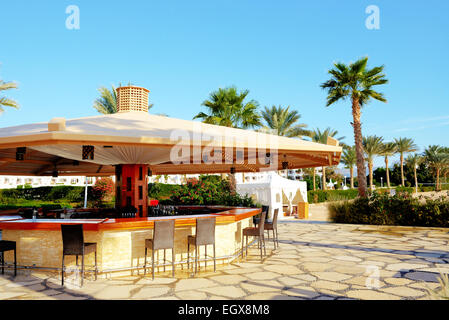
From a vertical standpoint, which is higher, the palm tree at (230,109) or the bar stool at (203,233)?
the palm tree at (230,109)

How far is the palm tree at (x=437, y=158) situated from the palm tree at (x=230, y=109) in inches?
1715

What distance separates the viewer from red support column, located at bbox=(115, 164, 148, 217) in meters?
8.69

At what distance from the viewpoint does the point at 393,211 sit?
552 inches

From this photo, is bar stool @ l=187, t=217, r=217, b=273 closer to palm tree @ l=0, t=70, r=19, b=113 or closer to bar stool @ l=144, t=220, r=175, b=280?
bar stool @ l=144, t=220, r=175, b=280

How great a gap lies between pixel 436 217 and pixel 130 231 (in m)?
12.5

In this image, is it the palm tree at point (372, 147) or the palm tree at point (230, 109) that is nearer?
the palm tree at point (230, 109)

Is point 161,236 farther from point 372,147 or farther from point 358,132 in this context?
point 372,147

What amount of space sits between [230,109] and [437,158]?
150 feet

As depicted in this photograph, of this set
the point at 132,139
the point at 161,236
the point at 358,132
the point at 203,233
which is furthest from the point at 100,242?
the point at 358,132

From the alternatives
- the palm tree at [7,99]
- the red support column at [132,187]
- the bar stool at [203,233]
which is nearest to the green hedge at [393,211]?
the red support column at [132,187]

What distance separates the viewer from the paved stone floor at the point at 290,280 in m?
5.00

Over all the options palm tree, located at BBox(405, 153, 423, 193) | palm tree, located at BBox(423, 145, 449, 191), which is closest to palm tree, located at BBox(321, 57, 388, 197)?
palm tree, located at BBox(423, 145, 449, 191)

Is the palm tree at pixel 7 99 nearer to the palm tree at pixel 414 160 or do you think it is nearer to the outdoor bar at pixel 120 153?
the outdoor bar at pixel 120 153
